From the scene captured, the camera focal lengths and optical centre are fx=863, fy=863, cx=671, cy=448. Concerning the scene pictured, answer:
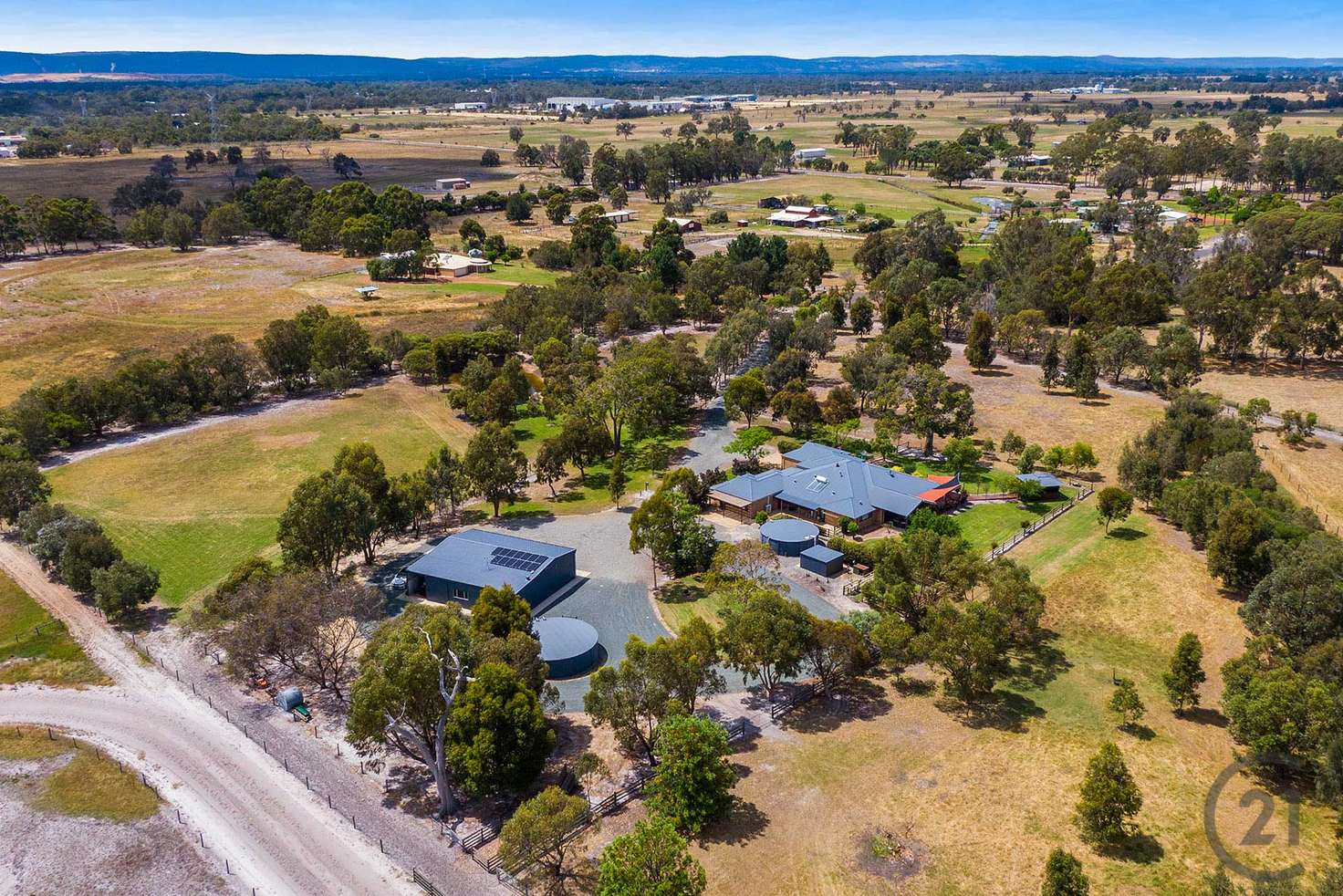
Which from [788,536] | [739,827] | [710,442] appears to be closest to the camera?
[739,827]

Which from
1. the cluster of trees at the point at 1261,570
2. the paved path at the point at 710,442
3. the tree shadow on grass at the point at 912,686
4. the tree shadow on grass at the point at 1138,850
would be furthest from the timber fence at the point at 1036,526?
the paved path at the point at 710,442

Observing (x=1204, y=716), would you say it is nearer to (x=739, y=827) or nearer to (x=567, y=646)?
(x=739, y=827)

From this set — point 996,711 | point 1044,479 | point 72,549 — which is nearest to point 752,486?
point 1044,479

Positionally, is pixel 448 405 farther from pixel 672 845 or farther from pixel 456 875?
pixel 672 845

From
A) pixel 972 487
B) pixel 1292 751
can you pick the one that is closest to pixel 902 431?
pixel 972 487

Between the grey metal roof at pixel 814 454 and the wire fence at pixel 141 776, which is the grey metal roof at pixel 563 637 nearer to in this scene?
the wire fence at pixel 141 776

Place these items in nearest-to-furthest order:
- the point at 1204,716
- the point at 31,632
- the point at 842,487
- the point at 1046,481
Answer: the point at 1204,716 < the point at 31,632 < the point at 842,487 < the point at 1046,481

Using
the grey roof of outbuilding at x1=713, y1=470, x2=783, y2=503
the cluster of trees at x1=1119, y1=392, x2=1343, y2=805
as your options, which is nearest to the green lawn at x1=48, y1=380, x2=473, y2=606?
the grey roof of outbuilding at x1=713, y1=470, x2=783, y2=503
